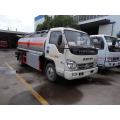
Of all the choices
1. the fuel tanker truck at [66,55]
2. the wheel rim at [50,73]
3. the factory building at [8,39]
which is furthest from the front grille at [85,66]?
the factory building at [8,39]

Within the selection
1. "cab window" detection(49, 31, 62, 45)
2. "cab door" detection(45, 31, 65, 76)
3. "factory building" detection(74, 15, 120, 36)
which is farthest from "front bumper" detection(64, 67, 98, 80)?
"factory building" detection(74, 15, 120, 36)

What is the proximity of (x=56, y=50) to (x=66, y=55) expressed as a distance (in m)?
0.60

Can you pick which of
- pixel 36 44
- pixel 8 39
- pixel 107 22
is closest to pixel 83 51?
pixel 36 44

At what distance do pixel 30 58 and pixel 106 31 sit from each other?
14.3 meters

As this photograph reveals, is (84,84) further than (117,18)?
No

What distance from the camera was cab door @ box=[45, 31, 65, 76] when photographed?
17.1 feet

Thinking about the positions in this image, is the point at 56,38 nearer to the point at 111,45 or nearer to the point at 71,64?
the point at 71,64

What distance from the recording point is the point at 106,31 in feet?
62.5

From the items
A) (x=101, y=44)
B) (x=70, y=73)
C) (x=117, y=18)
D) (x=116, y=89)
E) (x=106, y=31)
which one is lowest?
(x=116, y=89)

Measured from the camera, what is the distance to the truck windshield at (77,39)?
5308 millimetres

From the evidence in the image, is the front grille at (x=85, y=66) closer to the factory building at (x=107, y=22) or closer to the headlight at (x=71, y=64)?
the headlight at (x=71, y=64)
